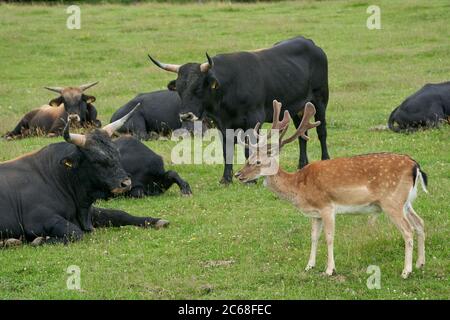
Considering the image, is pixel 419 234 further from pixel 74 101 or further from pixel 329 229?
pixel 74 101

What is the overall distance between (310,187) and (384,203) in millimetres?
821

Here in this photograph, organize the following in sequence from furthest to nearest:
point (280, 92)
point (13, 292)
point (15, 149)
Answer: point (15, 149), point (280, 92), point (13, 292)

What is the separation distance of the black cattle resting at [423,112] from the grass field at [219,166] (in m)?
0.41

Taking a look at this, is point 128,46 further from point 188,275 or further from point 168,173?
point 188,275

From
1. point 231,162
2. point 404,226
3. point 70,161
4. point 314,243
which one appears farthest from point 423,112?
point 404,226

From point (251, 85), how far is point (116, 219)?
12.6ft

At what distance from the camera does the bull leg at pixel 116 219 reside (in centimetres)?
1238

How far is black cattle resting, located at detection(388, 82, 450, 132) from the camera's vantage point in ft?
59.0

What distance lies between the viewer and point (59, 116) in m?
21.2

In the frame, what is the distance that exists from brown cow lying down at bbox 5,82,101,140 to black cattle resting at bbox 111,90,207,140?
3.81 feet

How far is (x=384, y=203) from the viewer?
9383 millimetres

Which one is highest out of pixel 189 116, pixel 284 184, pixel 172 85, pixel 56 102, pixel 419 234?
pixel 172 85

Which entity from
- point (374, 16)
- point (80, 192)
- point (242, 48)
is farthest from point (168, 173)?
point (374, 16)

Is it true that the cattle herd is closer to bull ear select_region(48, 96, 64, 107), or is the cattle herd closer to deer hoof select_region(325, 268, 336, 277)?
deer hoof select_region(325, 268, 336, 277)
